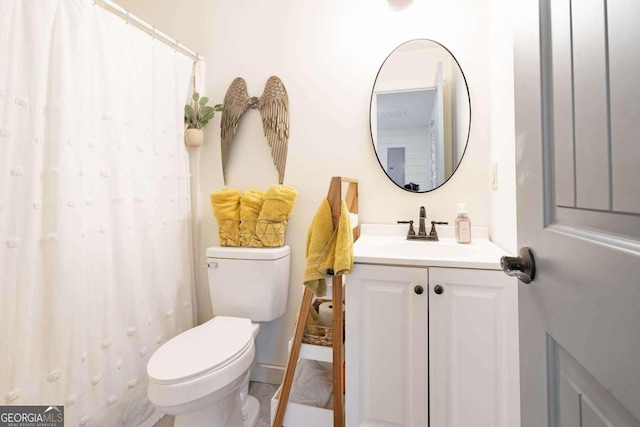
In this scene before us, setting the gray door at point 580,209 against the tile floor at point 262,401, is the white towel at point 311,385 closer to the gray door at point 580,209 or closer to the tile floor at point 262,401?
the tile floor at point 262,401

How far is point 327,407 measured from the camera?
129 centimetres

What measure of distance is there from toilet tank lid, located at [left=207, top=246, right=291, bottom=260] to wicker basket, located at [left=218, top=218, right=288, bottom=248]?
0.12 feet

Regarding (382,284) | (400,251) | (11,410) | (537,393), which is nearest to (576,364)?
(537,393)

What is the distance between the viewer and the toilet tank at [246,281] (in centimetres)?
156

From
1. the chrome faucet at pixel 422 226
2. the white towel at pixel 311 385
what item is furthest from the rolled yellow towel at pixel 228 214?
the chrome faucet at pixel 422 226

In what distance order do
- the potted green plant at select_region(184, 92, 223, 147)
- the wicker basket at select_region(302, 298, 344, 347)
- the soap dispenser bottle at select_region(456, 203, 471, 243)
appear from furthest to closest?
1. the potted green plant at select_region(184, 92, 223, 147)
2. the soap dispenser bottle at select_region(456, 203, 471, 243)
3. the wicker basket at select_region(302, 298, 344, 347)

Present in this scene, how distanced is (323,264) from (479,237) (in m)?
0.85

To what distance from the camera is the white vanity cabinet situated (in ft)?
3.37

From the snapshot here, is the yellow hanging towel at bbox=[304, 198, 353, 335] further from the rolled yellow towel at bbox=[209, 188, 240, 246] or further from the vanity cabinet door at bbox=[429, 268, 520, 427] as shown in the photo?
the rolled yellow towel at bbox=[209, 188, 240, 246]

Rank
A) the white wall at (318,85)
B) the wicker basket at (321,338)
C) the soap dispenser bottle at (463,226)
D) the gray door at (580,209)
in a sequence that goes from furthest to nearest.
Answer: the white wall at (318,85) < the soap dispenser bottle at (463,226) < the wicker basket at (321,338) < the gray door at (580,209)

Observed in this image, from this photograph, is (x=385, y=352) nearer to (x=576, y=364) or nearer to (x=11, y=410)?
(x=576, y=364)

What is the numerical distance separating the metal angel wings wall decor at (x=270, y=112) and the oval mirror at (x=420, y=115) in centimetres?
50

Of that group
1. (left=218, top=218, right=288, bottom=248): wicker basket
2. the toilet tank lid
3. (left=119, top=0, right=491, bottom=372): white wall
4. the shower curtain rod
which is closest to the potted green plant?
(left=119, top=0, right=491, bottom=372): white wall

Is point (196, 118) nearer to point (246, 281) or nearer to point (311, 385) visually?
point (246, 281)
